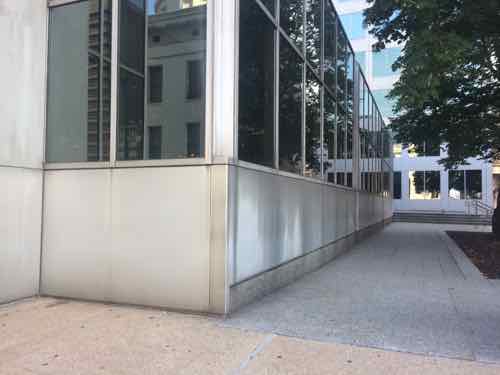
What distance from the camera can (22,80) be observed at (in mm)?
6250

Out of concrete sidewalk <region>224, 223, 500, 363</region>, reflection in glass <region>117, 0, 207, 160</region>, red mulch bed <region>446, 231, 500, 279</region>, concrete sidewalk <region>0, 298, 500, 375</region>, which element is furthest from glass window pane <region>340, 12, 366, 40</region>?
concrete sidewalk <region>0, 298, 500, 375</region>

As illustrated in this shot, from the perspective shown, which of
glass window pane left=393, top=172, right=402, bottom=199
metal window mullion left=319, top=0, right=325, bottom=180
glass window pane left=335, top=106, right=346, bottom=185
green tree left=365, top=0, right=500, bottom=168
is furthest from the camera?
glass window pane left=393, top=172, right=402, bottom=199

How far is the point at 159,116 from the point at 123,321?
272 cm

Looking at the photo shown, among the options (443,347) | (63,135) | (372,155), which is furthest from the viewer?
(372,155)

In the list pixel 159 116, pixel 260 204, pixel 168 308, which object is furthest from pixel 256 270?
pixel 159 116

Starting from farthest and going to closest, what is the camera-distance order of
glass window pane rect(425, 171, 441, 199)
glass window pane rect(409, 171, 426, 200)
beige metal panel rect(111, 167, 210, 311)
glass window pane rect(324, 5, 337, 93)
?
glass window pane rect(409, 171, 426, 200) → glass window pane rect(425, 171, 441, 199) → glass window pane rect(324, 5, 337, 93) → beige metal panel rect(111, 167, 210, 311)

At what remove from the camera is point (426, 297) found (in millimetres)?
6770

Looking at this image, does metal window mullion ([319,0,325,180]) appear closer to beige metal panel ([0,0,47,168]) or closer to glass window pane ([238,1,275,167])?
glass window pane ([238,1,275,167])

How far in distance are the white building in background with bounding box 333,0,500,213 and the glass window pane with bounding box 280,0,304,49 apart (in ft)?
78.7

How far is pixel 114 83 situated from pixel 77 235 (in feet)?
7.18

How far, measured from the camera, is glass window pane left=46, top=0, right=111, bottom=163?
6453 mm

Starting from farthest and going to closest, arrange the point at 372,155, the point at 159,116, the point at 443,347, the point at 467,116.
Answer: the point at 372,155 → the point at 467,116 → the point at 159,116 → the point at 443,347

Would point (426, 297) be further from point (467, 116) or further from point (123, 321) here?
point (467, 116)

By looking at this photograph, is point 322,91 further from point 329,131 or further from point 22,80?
point 22,80
